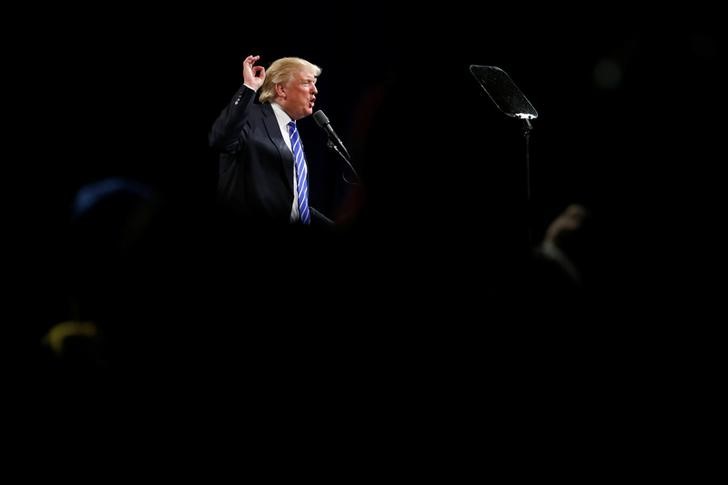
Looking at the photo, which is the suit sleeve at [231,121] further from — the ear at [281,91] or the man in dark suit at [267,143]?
the ear at [281,91]

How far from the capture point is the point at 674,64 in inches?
42.7

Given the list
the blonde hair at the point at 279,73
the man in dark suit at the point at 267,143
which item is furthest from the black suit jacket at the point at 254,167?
the blonde hair at the point at 279,73

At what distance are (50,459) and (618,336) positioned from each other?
0.76m

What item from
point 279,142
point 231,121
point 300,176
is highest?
point 231,121

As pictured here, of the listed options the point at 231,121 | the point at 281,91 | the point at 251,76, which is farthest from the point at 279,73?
the point at 231,121

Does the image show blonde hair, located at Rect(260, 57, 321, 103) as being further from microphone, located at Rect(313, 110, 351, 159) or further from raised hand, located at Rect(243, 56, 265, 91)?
microphone, located at Rect(313, 110, 351, 159)

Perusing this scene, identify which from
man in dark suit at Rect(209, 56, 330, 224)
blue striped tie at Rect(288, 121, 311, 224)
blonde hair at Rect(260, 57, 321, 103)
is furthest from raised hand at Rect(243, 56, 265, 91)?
blue striped tie at Rect(288, 121, 311, 224)

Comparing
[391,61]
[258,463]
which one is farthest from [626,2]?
[258,463]

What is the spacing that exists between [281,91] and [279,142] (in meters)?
0.27

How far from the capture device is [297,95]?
344 centimetres

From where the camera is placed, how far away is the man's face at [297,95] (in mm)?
3438

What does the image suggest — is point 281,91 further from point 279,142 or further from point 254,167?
point 254,167

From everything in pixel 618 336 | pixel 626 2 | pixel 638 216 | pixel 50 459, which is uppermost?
pixel 626 2

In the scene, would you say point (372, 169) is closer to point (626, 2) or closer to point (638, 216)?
point (638, 216)
